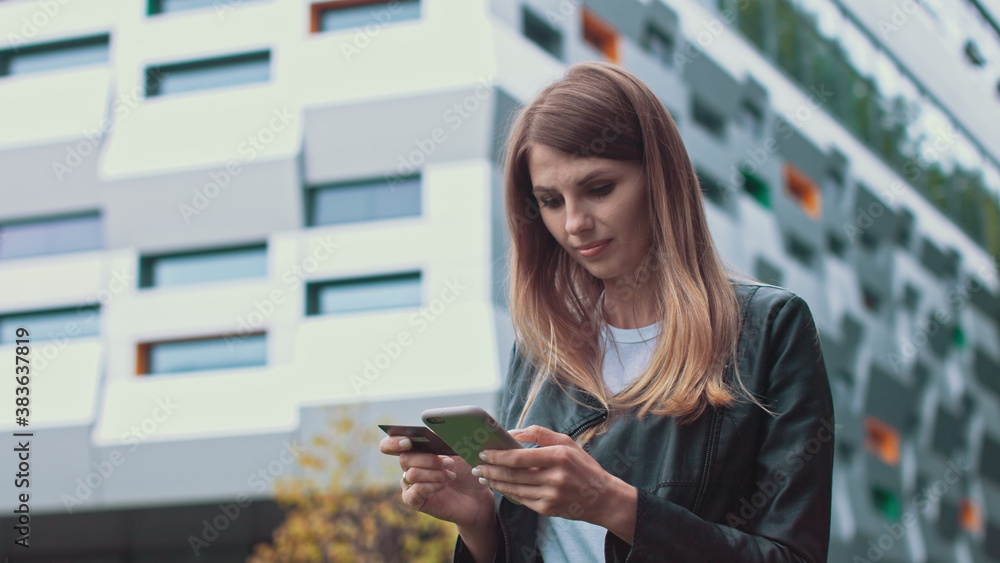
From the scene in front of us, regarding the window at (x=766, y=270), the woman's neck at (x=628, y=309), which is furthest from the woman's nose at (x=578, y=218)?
the window at (x=766, y=270)

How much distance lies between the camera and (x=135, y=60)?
17.0m

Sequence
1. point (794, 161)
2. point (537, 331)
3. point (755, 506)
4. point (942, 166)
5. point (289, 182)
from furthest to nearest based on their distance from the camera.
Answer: point (942, 166)
point (794, 161)
point (289, 182)
point (537, 331)
point (755, 506)

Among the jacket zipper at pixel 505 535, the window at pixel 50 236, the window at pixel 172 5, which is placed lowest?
the window at pixel 50 236

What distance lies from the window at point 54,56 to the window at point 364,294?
6.01 meters

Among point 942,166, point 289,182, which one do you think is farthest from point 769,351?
point 942,166

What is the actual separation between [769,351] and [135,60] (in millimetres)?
16995

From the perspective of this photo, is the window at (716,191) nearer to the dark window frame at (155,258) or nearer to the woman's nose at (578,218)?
the dark window frame at (155,258)

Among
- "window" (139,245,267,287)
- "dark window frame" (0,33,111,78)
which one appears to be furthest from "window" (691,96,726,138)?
"dark window frame" (0,33,111,78)

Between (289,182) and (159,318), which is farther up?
(289,182)

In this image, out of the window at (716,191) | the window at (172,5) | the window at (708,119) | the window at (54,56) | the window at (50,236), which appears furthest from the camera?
the window at (708,119)

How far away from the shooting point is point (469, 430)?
64.6 inches

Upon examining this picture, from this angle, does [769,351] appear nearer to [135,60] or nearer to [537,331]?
[537,331]

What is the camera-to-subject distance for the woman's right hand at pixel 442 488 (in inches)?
76.2

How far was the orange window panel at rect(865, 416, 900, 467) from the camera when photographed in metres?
24.8
